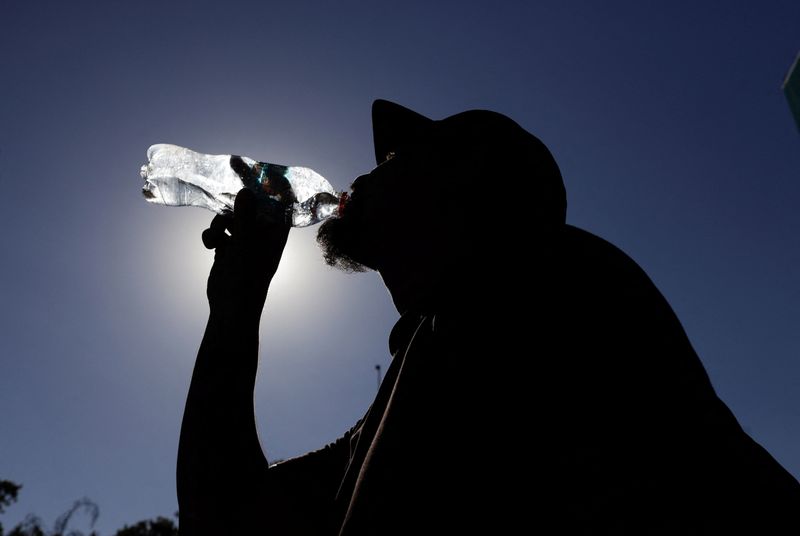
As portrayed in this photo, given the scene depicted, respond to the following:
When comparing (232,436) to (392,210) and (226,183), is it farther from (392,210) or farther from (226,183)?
(226,183)

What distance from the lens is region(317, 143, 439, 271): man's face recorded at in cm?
164

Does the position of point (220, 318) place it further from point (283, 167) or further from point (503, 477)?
point (283, 167)

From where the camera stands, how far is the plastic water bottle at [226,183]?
11.2ft

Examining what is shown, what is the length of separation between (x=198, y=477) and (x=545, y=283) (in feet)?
3.58

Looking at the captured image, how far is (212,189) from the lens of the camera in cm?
409

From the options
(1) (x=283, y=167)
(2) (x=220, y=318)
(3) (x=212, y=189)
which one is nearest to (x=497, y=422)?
(2) (x=220, y=318)

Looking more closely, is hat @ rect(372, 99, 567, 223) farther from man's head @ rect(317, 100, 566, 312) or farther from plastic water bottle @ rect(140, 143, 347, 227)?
plastic water bottle @ rect(140, 143, 347, 227)

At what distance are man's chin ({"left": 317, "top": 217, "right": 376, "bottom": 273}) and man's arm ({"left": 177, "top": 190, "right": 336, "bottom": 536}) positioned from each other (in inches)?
11.1

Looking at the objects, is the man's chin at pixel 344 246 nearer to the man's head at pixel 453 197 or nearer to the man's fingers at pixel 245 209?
the man's head at pixel 453 197

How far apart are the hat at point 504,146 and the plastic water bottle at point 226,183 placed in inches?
57.8

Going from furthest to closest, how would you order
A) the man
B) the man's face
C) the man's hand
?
the man's hand
the man's face
the man

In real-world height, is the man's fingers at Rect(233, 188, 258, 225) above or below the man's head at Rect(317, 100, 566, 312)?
above

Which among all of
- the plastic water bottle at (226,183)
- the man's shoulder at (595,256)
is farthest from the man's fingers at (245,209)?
the man's shoulder at (595,256)

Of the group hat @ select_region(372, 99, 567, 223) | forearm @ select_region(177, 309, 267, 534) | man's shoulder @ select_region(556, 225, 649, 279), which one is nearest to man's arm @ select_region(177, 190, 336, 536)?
forearm @ select_region(177, 309, 267, 534)
